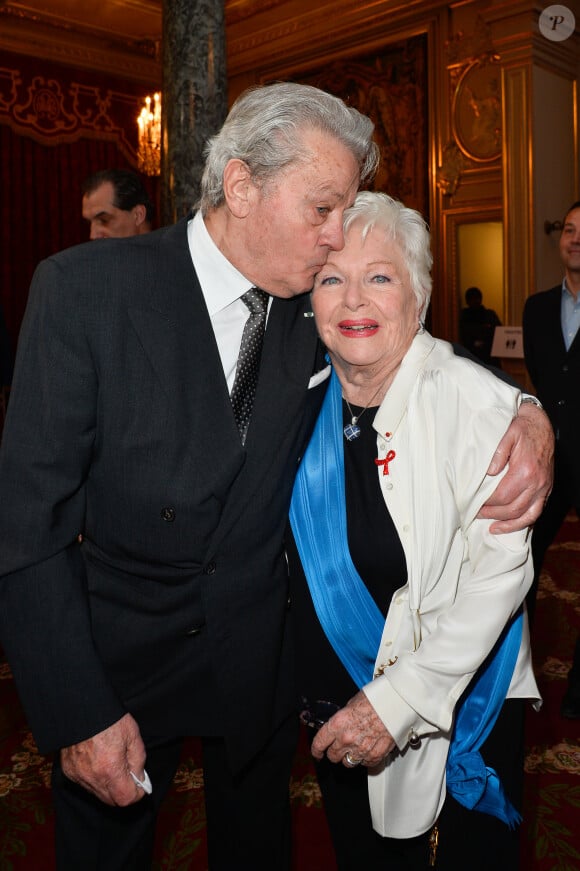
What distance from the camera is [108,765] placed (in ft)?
4.52

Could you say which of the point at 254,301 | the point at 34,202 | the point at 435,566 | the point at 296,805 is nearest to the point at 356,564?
the point at 435,566

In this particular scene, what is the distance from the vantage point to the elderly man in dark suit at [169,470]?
1350mm

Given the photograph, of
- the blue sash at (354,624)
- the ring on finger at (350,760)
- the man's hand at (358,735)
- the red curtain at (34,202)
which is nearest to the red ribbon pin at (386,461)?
the blue sash at (354,624)

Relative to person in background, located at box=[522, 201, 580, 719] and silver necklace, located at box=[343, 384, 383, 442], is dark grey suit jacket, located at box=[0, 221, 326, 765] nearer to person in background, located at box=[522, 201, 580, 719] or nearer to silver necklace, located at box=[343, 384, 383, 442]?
silver necklace, located at box=[343, 384, 383, 442]

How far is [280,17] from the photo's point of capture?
28.6ft

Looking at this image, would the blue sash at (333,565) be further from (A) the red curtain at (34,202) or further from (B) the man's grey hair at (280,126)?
(A) the red curtain at (34,202)

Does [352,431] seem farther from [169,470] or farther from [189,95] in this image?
[189,95]

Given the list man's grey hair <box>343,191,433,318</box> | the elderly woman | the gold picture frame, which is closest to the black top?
the elderly woman

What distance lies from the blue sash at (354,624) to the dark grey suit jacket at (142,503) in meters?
0.07

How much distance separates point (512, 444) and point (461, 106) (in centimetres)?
708

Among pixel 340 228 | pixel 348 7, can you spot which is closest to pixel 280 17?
pixel 348 7

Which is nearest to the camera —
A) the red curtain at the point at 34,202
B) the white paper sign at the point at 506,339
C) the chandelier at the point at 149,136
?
the white paper sign at the point at 506,339

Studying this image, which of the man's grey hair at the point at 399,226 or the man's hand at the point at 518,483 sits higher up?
the man's grey hair at the point at 399,226

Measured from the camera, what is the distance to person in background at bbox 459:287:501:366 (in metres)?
7.72
